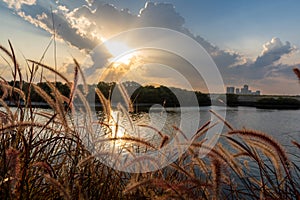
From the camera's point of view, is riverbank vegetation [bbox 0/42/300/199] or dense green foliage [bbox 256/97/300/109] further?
dense green foliage [bbox 256/97/300/109]

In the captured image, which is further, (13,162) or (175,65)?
(175,65)

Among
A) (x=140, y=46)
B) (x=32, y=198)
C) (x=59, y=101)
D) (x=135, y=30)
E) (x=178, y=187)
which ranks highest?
(x=135, y=30)

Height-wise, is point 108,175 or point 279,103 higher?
point 108,175

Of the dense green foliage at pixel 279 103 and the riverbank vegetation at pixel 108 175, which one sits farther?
the dense green foliage at pixel 279 103

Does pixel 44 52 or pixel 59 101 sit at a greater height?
pixel 44 52

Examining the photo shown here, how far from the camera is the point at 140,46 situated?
22.5 ft

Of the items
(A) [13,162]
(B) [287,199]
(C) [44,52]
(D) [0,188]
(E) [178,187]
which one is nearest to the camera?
(A) [13,162]

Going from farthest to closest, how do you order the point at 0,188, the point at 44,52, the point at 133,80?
the point at 133,80, the point at 44,52, the point at 0,188

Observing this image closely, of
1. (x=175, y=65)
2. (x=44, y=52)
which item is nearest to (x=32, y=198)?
(x=44, y=52)

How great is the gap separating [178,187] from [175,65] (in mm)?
5233

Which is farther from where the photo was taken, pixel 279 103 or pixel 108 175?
pixel 279 103

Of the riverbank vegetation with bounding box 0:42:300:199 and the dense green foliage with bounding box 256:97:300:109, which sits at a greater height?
the riverbank vegetation with bounding box 0:42:300:199

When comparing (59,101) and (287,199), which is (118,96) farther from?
(287,199)

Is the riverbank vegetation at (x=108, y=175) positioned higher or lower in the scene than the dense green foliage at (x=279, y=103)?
higher
